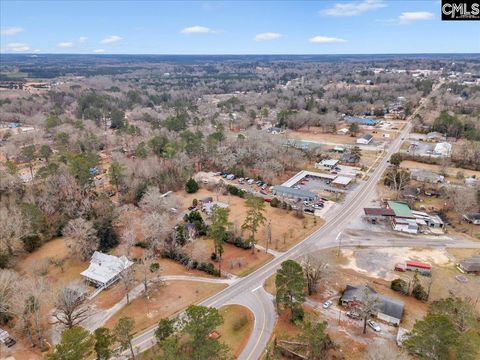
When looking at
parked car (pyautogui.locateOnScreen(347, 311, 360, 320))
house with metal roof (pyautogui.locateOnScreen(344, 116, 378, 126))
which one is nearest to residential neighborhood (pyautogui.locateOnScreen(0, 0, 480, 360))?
parked car (pyautogui.locateOnScreen(347, 311, 360, 320))

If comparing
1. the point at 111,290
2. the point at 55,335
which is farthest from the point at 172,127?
the point at 55,335

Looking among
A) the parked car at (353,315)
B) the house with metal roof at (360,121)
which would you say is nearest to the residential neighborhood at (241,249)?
the parked car at (353,315)

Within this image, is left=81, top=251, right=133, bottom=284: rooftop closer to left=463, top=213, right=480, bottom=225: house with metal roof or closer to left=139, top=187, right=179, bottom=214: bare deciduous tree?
left=139, top=187, right=179, bottom=214: bare deciduous tree

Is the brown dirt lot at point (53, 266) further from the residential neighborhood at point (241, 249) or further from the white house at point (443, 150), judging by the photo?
the white house at point (443, 150)

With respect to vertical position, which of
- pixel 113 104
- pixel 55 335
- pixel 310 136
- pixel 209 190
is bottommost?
pixel 55 335

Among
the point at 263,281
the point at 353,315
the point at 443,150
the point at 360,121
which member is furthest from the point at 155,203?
the point at 360,121

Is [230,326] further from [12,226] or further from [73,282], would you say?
[12,226]
